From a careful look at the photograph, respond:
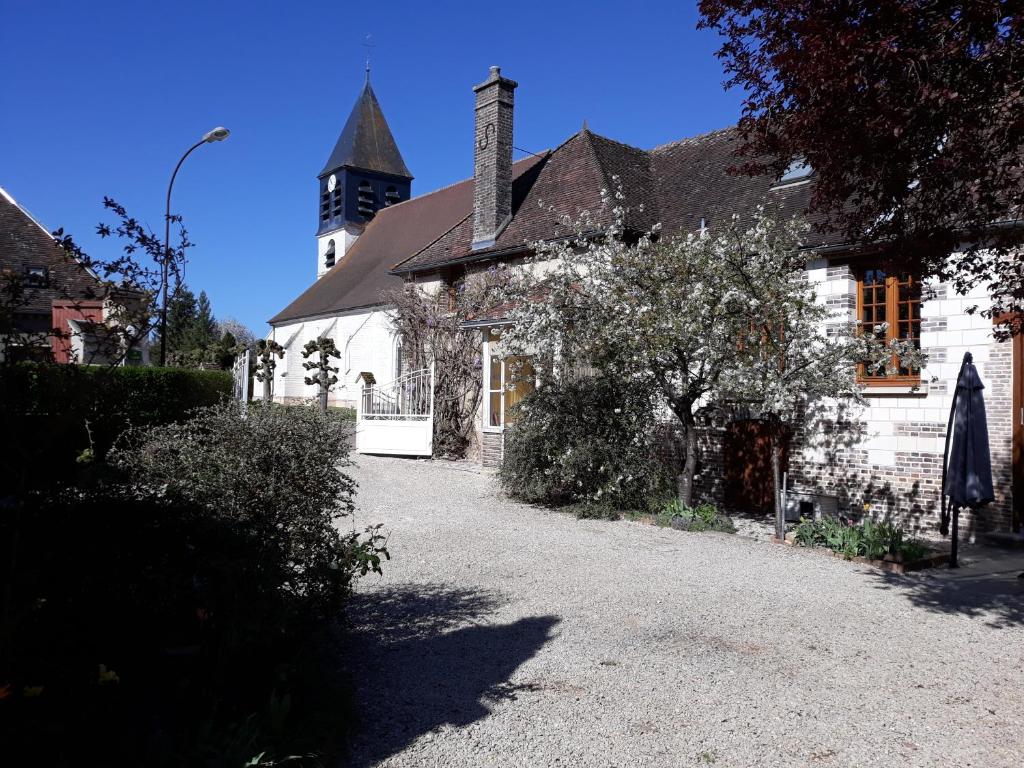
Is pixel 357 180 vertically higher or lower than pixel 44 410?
higher

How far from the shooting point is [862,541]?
8344 mm

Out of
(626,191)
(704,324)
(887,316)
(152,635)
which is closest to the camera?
(152,635)

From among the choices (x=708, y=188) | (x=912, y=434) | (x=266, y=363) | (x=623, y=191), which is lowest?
(x=912, y=434)

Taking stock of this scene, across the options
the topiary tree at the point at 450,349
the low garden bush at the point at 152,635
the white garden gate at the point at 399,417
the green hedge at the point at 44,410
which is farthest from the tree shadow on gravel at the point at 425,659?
the topiary tree at the point at 450,349

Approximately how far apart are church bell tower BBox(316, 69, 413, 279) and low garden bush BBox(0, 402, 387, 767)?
3332 cm

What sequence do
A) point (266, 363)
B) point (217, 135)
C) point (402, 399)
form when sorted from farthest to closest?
point (266, 363) < point (402, 399) < point (217, 135)

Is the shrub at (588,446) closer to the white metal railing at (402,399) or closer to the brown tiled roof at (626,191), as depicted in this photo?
the brown tiled roof at (626,191)

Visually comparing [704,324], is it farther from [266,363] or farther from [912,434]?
→ [266,363]

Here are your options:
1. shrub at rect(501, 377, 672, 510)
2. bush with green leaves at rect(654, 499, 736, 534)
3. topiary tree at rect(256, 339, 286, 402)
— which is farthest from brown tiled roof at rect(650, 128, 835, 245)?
topiary tree at rect(256, 339, 286, 402)

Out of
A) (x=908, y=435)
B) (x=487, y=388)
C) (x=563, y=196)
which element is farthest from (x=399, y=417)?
(x=908, y=435)

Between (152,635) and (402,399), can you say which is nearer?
(152,635)

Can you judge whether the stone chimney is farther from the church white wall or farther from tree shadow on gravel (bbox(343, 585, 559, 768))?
tree shadow on gravel (bbox(343, 585, 559, 768))

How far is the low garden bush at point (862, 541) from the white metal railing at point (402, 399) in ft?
31.9

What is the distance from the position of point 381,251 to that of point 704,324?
22.3 metres
